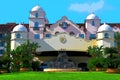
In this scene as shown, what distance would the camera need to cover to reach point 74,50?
278 ft

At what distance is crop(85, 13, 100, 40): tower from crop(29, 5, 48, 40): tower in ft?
A: 34.1


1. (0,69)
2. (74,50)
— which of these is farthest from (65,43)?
(0,69)

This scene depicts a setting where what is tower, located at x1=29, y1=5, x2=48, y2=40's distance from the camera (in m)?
88.4

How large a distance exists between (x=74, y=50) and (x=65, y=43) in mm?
2533

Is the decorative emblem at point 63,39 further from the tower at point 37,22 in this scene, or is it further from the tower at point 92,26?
the tower at point 92,26

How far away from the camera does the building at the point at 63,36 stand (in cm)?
8375

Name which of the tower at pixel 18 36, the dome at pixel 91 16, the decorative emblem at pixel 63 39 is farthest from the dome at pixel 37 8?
the dome at pixel 91 16

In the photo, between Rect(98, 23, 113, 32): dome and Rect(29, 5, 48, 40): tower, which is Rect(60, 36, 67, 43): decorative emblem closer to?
Rect(29, 5, 48, 40): tower

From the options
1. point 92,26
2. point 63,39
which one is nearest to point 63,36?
point 63,39

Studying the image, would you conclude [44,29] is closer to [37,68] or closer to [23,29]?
[23,29]

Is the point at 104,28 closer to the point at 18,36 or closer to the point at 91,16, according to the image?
the point at 91,16

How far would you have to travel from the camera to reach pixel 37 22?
88.6 m

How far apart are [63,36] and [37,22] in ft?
26.1

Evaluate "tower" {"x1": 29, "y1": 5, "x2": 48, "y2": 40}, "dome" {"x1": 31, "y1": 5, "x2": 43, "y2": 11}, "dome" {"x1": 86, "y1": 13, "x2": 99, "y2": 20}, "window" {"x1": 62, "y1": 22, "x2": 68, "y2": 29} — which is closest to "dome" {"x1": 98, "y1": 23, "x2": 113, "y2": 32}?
"dome" {"x1": 86, "y1": 13, "x2": 99, "y2": 20}
